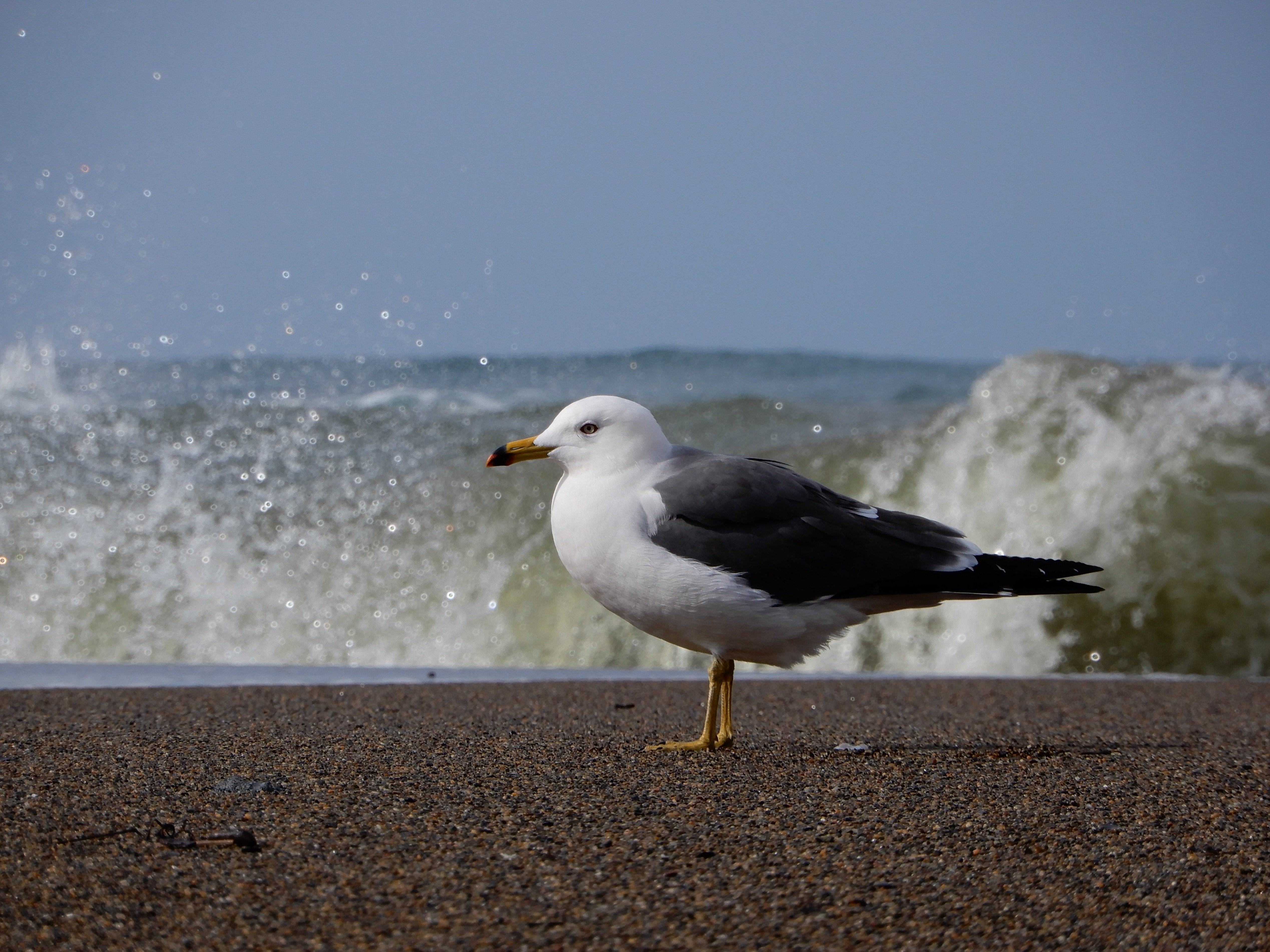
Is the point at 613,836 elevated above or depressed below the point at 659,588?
below

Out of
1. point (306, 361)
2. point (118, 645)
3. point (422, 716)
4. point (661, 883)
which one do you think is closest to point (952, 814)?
point (661, 883)

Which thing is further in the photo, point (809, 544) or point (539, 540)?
point (539, 540)

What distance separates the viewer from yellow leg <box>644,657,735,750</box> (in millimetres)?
3248

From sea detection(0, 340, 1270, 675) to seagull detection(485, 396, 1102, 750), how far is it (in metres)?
3.60

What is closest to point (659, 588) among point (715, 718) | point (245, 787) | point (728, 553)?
point (728, 553)

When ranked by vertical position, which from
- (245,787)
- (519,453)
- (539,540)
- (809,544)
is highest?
(519,453)

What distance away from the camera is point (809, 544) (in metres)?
3.26

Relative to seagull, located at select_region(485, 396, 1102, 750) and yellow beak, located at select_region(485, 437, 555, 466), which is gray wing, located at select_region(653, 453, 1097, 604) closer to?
seagull, located at select_region(485, 396, 1102, 750)

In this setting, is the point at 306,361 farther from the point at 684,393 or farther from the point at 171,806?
the point at 171,806

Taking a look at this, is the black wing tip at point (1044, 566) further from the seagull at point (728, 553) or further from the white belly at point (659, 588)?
the white belly at point (659, 588)

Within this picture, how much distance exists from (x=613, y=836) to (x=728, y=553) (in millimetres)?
1043

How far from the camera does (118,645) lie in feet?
25.3

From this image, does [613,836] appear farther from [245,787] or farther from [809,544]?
[809,544]

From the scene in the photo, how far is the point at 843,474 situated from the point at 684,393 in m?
9.98
